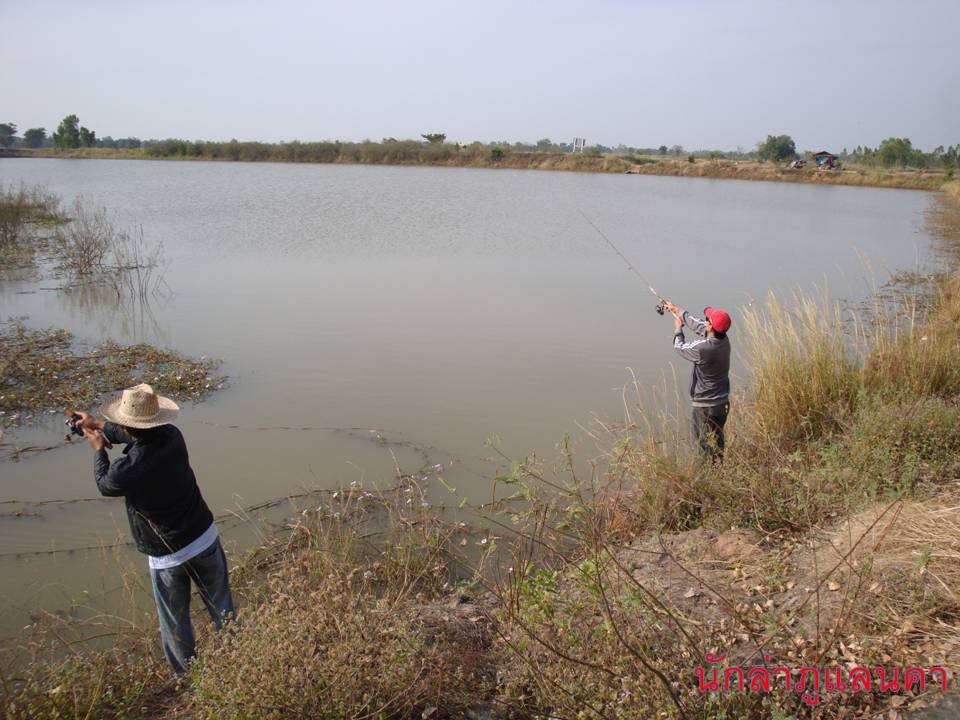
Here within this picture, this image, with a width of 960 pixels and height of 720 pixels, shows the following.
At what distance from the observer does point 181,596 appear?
3.57 metres

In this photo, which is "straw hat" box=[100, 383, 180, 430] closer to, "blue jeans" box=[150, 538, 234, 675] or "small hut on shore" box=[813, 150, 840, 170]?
"blue jeans" box=[150, 538, 234, 675]

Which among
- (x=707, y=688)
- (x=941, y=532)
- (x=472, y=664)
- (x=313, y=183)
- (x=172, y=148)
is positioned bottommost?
(x=472, y=664)

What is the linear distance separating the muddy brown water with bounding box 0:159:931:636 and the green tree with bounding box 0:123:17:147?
313ft

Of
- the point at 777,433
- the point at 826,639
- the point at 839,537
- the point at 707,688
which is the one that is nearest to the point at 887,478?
the point at 839,537

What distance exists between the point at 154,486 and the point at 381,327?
24.9 feet

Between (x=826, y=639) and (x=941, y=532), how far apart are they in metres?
1.03

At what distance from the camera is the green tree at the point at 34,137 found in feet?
335

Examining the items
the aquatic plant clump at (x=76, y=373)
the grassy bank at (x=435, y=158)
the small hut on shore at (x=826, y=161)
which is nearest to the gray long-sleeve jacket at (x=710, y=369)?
the aquatic plant clump at (x=76, y=373)

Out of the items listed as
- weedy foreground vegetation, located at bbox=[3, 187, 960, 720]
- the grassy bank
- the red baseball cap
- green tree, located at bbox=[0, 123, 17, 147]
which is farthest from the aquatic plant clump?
green tree, located at bbox=[0, 123, 17, 147]

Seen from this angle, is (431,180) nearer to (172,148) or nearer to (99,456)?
(172,148)

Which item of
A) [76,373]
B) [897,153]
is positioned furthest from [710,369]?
[897,153]

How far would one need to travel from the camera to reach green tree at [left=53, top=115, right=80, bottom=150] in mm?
71188

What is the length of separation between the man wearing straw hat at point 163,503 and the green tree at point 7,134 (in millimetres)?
120588

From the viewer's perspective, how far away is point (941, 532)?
338cm
